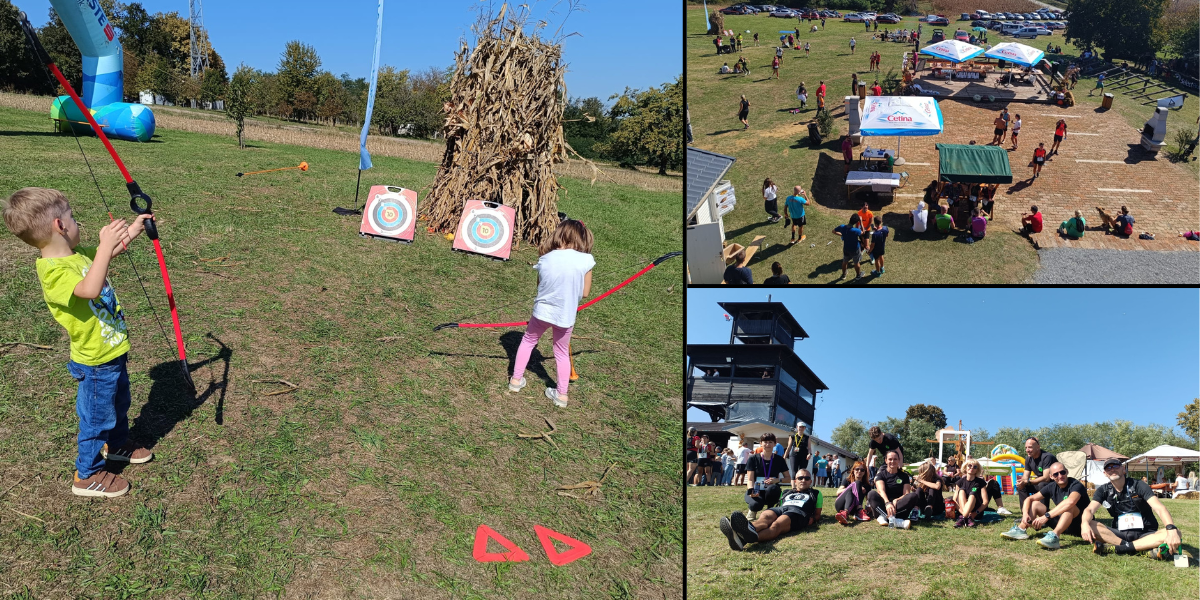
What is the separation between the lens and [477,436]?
5.54m

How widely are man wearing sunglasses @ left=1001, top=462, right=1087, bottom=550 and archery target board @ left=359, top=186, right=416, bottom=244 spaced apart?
8525mm

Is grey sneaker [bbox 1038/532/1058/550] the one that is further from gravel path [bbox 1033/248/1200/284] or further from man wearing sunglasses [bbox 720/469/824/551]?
gravel path [bbox 1033/248/1200/284]

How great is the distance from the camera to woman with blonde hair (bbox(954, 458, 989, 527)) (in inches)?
276

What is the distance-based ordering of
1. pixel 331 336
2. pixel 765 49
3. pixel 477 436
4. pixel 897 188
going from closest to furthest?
pixel 477 436, pixel 331 336, pixel 897 188, pixel 765 49

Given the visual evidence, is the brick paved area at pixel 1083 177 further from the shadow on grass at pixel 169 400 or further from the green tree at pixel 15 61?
the green tree at pixel 15 61

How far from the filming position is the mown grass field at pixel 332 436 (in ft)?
12.7

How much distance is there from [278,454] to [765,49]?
35.9 metres

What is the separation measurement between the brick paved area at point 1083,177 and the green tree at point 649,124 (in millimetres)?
11817

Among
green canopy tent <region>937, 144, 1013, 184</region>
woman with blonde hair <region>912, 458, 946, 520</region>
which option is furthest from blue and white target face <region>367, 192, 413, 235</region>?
green canopy tent <region>937, 144, 1013, 184</region>

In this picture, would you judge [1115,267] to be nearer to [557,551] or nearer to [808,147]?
[808,147]

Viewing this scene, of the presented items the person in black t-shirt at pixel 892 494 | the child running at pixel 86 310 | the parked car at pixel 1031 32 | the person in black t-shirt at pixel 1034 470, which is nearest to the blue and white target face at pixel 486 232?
the person in black t-shirt at pixel 892 494

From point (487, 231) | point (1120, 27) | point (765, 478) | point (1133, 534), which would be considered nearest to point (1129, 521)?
point (1133, 534)

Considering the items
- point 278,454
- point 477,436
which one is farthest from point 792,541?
point 278,454

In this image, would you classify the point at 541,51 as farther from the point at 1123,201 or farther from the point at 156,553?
the point at 1123,201
